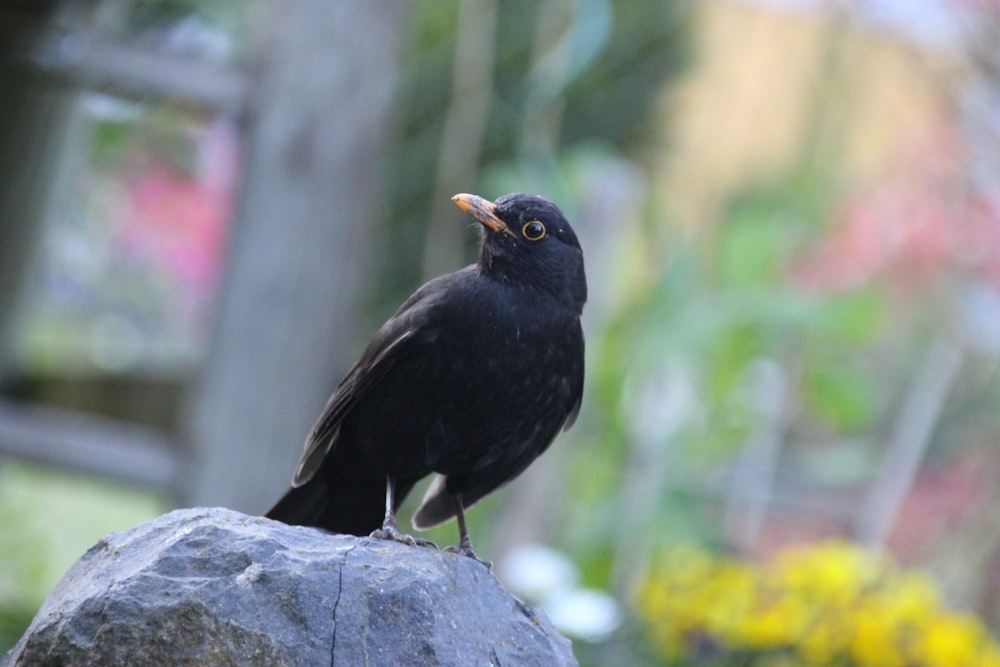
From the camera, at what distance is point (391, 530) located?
2.92 metres

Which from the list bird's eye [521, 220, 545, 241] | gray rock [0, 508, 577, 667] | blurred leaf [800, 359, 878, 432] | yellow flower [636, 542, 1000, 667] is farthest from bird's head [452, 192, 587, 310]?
blurred leaf [800, 359, 878, 432]

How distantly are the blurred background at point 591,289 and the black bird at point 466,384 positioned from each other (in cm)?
160

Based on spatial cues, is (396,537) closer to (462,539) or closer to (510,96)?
(462,539)

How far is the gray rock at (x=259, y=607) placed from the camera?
227cm

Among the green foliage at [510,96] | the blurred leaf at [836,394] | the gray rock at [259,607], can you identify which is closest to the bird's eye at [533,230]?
the gray rock at [259,607]

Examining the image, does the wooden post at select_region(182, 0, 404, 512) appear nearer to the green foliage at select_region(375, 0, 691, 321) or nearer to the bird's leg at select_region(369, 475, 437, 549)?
the bird's leg at select_region(369, 475, 437, 549)

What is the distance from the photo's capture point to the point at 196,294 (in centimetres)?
816

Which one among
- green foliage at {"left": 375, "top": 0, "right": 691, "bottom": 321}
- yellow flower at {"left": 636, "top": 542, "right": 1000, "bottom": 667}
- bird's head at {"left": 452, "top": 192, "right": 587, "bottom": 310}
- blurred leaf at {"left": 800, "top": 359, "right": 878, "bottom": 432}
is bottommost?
yellow flower at {"left": 636, "top": 542, "right": 1000, "bottom": 667}

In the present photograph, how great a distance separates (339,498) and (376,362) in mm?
475

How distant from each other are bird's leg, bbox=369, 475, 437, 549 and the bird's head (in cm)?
57

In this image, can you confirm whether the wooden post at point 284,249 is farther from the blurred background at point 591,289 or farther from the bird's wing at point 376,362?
the bird's wing at point 376,362

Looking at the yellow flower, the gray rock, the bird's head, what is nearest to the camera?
the gray rock

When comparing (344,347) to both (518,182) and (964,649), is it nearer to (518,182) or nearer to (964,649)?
(518,182)

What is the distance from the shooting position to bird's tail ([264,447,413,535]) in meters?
3.32
